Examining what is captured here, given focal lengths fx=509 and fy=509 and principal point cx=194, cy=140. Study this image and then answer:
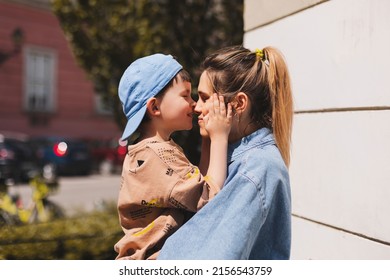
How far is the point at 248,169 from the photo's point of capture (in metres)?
1.48

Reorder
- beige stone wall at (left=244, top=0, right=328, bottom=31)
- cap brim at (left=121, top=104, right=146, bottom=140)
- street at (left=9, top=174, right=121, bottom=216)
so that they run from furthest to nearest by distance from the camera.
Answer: street at (left=9, top=174, right=121, bottom=216) < beige stone wall at (left=244, top=0, right=328, bottom=31) < cap brim at (left=121, top=104, right=146, bottom=140)

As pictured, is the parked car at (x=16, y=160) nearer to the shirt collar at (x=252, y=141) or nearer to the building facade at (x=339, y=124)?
the building facade at (x=339, y=124)

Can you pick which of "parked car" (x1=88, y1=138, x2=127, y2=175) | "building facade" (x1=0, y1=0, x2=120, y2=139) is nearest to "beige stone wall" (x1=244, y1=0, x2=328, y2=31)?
"parked car" (x1=88, y1=138, x2=127, y2=175)

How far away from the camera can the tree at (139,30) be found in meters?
6.11

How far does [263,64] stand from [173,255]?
2.22 feet

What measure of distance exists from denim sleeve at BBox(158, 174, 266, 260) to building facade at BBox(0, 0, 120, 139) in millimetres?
17034

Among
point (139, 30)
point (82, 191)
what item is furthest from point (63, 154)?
point (139, 30)

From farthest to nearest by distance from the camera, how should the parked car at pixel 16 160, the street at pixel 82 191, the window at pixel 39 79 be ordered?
1. the window at pixel 39 79
2. the parked car at pixel 16 160
3. the street at pixel 82 191

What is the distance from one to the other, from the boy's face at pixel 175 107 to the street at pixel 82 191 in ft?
27.9

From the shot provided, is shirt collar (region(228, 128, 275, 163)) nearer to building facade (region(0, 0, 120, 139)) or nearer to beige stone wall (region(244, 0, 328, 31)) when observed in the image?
beige stone wall (region(244, 0, 328, 31))

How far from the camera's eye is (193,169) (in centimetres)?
161

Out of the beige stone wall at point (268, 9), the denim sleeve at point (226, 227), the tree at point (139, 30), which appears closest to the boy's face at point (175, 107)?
the denim sleeve at point (226, 227)

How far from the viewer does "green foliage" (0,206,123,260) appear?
442cm

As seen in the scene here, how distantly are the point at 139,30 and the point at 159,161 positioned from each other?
4799 mm
